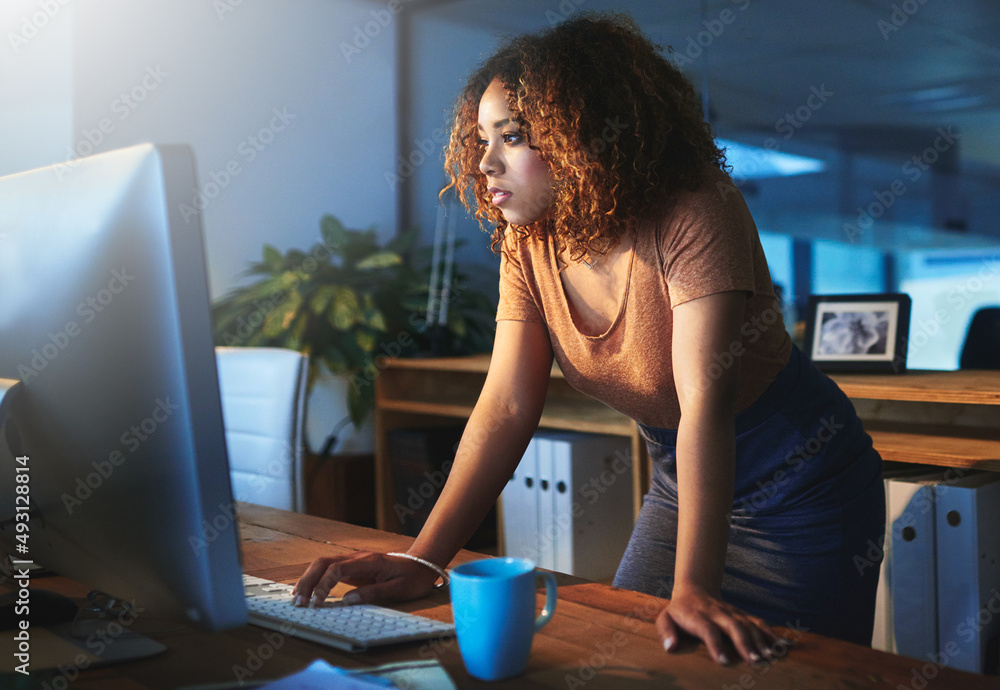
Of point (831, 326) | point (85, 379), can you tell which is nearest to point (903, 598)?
point (831, 326)

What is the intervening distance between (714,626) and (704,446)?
9.6 inches

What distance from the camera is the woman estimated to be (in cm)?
115

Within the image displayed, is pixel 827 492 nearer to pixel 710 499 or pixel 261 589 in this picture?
pixel 710 499

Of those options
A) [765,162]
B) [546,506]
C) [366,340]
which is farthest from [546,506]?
[765,162]

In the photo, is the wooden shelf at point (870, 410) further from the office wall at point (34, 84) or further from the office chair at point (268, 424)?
the office wall at point (34, 84)

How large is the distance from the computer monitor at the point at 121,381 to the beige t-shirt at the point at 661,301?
0.62 metres

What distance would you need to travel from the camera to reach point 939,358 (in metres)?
2.54

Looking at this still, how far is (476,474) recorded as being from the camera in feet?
3.97

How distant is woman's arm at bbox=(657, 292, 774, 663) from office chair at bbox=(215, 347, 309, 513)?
1055 millimetres

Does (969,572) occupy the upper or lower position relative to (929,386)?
lower

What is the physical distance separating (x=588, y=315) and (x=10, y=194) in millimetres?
741

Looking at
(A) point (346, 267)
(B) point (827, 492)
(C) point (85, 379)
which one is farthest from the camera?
(A) point (346, 267)

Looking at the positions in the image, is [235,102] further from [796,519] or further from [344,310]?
[796,519]

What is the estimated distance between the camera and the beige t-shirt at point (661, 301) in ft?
3.55
